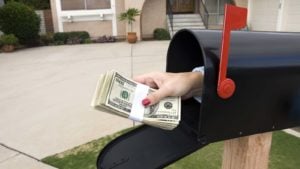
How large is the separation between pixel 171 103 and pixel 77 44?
14.1 m

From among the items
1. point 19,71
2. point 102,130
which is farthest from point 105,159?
point 19,71

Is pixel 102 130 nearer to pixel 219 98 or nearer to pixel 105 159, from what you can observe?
pixel 105 159

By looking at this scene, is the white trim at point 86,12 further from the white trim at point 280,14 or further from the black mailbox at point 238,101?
the black mailbox at point 238,101

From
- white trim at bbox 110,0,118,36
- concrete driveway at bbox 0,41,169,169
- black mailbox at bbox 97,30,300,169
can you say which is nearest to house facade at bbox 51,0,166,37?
white trim at bbox 110,0,118,36

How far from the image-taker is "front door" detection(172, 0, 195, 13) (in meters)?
17.1

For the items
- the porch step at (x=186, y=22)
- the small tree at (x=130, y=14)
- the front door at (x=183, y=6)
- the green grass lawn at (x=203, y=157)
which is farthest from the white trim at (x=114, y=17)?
the green grass lawn at (x=203, y=157)

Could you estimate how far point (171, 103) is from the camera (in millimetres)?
973

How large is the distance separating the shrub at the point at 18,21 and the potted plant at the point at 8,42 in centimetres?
62

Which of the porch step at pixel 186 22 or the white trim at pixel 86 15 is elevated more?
the white trim at pixel 86 15

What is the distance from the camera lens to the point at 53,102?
18.5 feet

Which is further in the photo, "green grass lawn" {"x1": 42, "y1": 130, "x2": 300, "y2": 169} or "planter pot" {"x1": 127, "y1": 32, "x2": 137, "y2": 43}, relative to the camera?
"planter pot" {"x1": 127, "y1": 32, "x2": 137, "y2": 43}

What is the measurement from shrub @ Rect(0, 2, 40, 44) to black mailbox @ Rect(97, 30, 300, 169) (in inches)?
538

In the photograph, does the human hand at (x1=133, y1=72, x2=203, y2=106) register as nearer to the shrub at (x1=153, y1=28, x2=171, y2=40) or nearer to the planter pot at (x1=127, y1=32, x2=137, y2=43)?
the planter pot at (x1=127, y1=32, x2=137, y2=43)

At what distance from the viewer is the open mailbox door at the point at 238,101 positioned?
98cm
